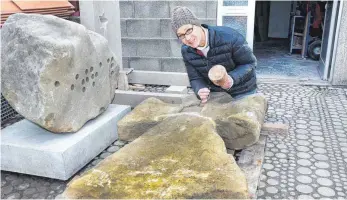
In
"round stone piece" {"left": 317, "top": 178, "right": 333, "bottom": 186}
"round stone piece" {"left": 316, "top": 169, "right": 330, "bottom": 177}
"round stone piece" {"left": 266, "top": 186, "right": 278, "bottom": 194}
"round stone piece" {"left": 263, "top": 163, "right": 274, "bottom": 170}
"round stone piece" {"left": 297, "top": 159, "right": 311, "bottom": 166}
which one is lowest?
"round stone piece" {"left": 266, "top": 186, "right": 278, "bottom": 194}

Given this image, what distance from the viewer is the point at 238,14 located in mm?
4762

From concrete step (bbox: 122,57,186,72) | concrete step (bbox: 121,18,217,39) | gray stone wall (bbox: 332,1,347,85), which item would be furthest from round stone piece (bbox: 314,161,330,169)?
concrete step (bbox: 121,18,217,39)

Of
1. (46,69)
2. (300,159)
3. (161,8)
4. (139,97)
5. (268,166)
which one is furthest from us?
(161,8)

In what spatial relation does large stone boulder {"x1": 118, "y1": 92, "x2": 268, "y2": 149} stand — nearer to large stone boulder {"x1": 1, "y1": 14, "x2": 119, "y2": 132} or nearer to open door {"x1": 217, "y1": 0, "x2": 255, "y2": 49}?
large stone boulder {"x1": 1, "y1": 14, "x2": 119, "y2": 132}

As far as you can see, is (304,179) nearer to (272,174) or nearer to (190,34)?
(272,174)

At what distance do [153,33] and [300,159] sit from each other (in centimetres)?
289

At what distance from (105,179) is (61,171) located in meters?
0.76

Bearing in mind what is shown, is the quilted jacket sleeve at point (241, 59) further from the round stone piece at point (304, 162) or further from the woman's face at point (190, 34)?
the round stone piece at point (304, 162)

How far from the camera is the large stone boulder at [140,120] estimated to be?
294 centimetres

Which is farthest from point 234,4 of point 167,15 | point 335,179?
point 335,179

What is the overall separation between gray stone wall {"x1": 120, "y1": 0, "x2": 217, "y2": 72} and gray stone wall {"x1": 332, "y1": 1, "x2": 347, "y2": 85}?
5.64 ft

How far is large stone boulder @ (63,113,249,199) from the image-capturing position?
1.88 meters

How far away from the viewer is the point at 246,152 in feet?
9.72

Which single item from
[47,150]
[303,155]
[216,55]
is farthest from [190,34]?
[303,155]
